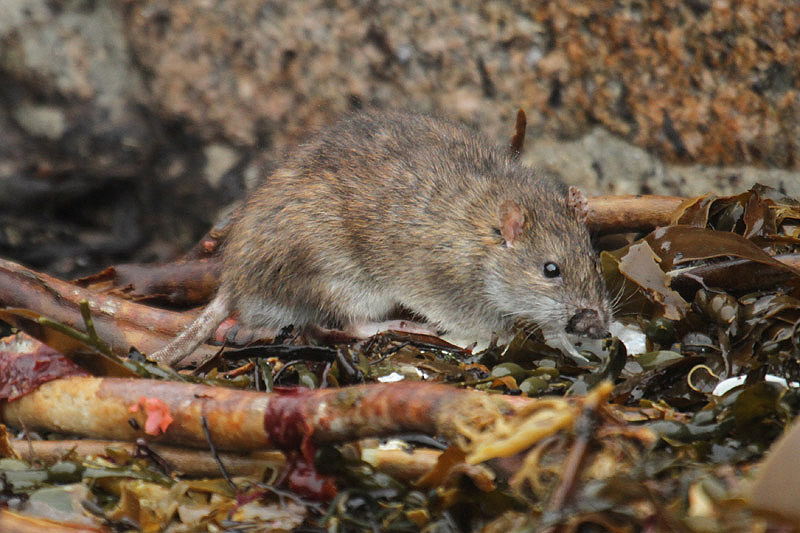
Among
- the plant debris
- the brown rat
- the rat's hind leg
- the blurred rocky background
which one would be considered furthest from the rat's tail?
the blurred rocky background

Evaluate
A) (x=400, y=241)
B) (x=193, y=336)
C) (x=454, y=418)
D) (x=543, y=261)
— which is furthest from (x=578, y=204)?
(x=454, y=418)

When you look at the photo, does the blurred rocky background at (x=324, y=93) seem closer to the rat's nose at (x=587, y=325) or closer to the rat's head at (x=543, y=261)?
the rat's head at (x=543, y=261)

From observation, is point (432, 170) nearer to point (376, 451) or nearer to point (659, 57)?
point (659, 57)

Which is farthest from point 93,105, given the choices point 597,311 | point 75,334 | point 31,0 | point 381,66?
point 597,311

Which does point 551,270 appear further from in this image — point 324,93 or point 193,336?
point 324,93

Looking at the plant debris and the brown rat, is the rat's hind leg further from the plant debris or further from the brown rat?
the plant debris
